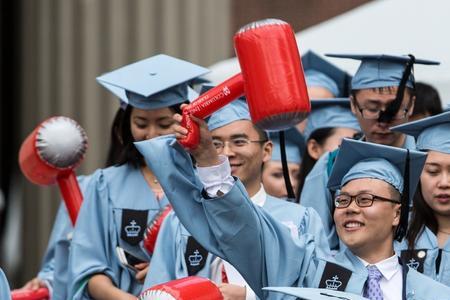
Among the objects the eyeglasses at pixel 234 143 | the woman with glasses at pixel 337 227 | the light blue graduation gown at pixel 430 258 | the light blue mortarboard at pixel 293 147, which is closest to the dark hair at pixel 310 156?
the light blue mortarboard at pixel 293 147

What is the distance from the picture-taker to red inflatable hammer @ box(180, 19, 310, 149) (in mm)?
5215

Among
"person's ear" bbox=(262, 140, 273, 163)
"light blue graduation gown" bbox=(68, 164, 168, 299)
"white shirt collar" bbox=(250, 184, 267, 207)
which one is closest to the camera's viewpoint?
"white shirt collar" bbox=(250, 184, 267, 207)

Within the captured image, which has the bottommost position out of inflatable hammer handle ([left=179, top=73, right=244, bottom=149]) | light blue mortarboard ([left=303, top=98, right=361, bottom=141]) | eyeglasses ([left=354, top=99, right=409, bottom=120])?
light blue mortarboard ([left=303, top=98, right=361, bottom=141])

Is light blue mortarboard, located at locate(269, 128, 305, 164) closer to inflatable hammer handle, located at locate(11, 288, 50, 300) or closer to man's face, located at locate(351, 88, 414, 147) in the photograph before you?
man's face, located at locate(351, 88, 414, 147)

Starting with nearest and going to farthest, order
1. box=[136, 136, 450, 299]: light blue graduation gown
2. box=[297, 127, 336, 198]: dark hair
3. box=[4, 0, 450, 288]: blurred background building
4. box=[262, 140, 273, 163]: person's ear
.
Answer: box=[136, 136, 450, 299]: light blue graduation gown < box=[262, 140, 273, 163]: person's ear < box=[297, 127, 336, 198]: dark hair < box=[4, 0, 450, 288]: blurred background building

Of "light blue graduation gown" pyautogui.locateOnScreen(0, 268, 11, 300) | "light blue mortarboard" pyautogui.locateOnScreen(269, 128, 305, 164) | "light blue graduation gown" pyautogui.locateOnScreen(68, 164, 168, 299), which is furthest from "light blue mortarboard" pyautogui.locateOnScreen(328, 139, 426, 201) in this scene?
"light blue mortarboard" pyautogui.locateOnScreen(269, 128, 305, 164)

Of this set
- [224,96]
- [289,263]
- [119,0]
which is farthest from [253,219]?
[119,0]

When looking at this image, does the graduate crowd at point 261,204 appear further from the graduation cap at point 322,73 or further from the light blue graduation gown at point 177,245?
the graduation cap at point 322,73

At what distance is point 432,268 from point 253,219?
38.6 inches

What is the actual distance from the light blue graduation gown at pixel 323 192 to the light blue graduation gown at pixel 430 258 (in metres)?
0.50

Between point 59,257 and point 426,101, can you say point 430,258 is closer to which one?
point 426,101

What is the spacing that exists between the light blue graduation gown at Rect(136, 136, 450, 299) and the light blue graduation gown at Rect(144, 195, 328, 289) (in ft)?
1.19

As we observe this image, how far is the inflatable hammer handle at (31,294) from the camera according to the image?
294 inches

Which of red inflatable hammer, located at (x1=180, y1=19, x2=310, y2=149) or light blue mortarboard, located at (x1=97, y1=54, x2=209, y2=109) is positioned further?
light blue mortarboard, located at (x1=97, y1=54, x2=209, y2=109)
